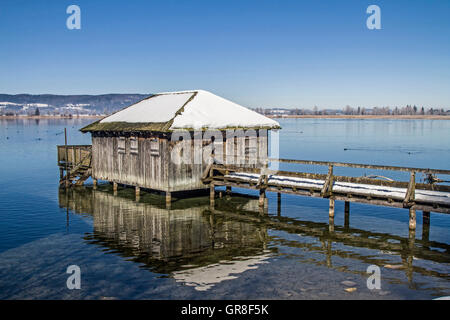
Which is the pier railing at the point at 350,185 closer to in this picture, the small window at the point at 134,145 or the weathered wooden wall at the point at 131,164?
the weathered wooden wall at the point at 131,164

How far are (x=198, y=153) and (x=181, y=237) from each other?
7353 mm

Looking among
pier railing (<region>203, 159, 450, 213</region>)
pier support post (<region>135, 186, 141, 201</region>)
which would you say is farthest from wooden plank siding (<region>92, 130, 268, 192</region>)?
pier railing (<region>203, 159, 450, 213</region>)

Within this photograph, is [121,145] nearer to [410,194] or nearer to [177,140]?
[177,140]

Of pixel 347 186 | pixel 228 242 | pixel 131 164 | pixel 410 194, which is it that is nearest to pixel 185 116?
pixel 131 164

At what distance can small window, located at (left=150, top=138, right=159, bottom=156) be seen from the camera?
2394cm

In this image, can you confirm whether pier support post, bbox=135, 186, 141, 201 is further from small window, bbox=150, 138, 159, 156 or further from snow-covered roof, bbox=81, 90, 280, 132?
snow-covered roof, bbox=81, 90, 280, 132

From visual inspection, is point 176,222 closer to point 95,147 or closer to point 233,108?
point 233,108

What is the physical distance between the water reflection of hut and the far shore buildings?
1.93m

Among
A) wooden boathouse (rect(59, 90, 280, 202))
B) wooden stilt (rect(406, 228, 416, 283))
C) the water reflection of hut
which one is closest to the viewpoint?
wooden stilt (rect(406, 228, 416, 283))

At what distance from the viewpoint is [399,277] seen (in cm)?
1317

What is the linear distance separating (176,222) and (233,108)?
996 centimetres

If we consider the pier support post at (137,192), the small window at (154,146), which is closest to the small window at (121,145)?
the pier support post at (137,192)

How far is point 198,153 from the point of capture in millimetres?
24375

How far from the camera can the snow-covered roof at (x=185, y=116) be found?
23875 millimetres
